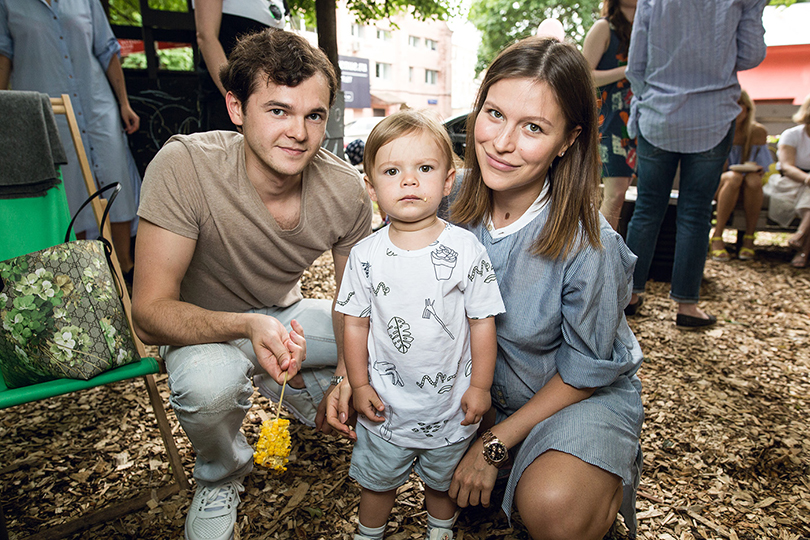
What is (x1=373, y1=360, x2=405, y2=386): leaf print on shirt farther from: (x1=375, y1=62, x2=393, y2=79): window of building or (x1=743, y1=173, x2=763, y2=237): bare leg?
(x1=375, y1=62, x2=393, y2=79): window of building

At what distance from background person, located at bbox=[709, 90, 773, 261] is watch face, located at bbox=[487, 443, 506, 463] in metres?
4.88

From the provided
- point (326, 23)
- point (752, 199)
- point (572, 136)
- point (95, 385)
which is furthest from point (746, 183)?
point (95, 385)

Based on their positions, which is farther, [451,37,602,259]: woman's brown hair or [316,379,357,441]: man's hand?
[316,379,357,441]: man's hand

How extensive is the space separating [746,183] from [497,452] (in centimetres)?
504

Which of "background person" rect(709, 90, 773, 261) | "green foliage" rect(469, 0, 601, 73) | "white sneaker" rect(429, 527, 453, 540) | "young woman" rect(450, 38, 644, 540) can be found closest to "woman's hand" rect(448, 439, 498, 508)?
"young woman" rect(450, 38, 644, 540)

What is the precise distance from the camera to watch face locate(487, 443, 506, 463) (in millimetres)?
1420

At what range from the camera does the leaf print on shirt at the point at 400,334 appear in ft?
4.44

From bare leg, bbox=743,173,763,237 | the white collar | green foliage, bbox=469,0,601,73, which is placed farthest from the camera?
green foliage, bbox=469,0,601,73

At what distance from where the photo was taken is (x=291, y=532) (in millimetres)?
1772

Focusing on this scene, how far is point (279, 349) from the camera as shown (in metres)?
1.43

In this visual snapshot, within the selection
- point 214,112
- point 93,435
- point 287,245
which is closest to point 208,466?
point 287,245

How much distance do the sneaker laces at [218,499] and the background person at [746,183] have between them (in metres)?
5.29

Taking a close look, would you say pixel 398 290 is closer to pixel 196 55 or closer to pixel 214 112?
pixel 214 112

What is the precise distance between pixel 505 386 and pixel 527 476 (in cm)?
30
